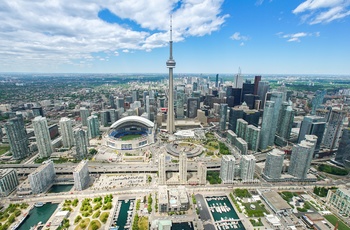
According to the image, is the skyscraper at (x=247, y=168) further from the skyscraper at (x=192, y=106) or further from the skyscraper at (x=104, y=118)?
the skyscraper at (x=104, y=118)

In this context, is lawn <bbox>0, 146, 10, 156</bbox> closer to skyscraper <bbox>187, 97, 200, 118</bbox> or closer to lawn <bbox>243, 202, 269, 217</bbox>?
lawn <bbox>243, 202, 269, 217</bbox>

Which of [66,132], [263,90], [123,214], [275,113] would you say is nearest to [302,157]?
[275,113]

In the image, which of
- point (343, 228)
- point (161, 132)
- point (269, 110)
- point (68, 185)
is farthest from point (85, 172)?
point (269, 110)

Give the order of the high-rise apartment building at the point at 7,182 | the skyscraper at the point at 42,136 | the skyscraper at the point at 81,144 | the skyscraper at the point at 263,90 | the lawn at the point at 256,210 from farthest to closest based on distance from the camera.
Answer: the skyscraper at the point at 263,90 → the skyscraper at the point at 81,144 → the skyscraper at the point at 42,136 → the high-rise apartment building at the point at 7,182 → the lawn at the point at 256,210

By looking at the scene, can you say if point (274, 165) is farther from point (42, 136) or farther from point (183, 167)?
point (42, 136)

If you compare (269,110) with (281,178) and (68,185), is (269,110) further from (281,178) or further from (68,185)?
(68,185)

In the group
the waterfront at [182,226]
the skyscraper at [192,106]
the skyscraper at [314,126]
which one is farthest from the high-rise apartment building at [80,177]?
the skyscraper at [192,106]

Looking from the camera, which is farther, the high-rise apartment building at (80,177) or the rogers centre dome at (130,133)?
the rogers centre dome at (130,133)
